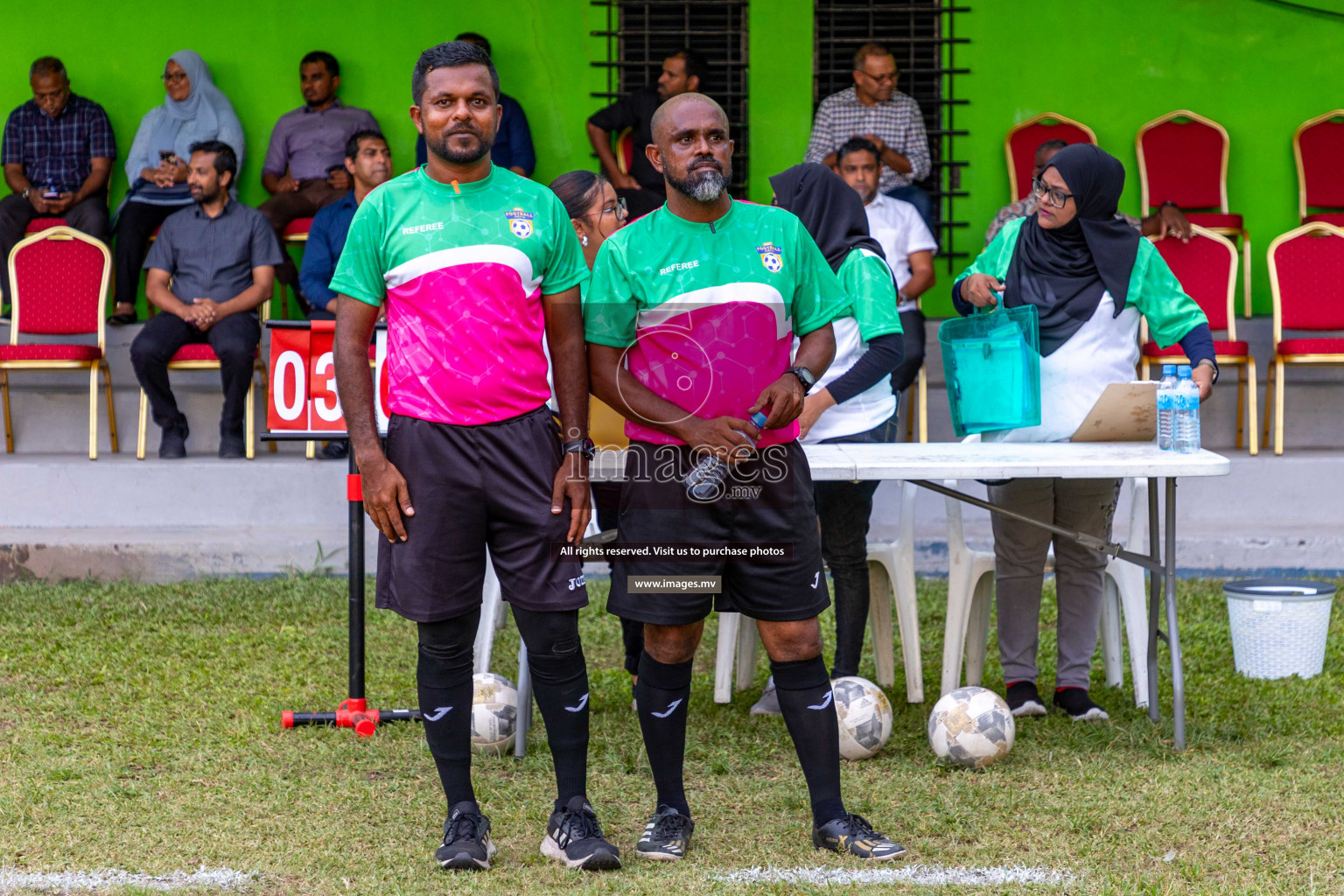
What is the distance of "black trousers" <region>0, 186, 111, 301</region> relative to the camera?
7.70 meters

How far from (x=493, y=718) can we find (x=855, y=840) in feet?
4.01

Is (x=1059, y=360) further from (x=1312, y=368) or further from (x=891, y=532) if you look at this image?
(x=1312, y=368)

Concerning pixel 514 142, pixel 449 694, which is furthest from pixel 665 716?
pixel 514 142

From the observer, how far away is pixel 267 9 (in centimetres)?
827

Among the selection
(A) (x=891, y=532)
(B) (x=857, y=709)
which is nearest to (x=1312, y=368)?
(A) (x=891, y=532)

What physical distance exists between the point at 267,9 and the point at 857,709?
6572 mm

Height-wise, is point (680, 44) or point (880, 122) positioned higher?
point (680, 44)

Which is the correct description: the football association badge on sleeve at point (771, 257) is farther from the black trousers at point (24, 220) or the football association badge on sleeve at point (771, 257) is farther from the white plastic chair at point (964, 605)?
the black trousers at point (24, 220)

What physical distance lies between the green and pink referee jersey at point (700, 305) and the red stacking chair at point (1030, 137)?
544 cm

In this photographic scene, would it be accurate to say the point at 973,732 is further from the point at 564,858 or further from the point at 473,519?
the point at 473,519

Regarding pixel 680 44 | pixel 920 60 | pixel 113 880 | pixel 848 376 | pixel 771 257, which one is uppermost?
pixel 680 44

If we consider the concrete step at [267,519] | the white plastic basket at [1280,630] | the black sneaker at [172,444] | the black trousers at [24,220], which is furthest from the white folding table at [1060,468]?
the black trousers at [24,220]

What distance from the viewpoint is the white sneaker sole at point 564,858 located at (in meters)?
2.89

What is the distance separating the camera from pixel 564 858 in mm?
2938
